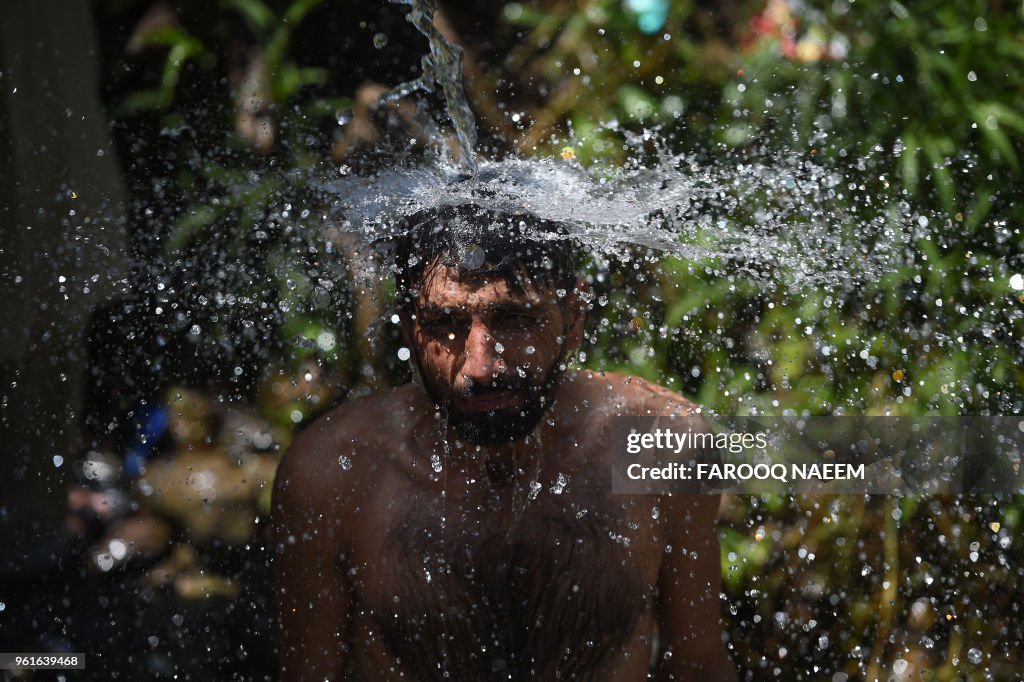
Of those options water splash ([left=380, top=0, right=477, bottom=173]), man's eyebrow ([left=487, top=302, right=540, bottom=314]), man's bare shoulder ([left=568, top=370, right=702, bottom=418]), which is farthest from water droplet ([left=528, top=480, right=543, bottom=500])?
water splash ([left=380, top=0, right=477, bottom=173])

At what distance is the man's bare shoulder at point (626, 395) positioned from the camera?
5.98ft

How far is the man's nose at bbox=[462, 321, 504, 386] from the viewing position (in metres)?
1.55

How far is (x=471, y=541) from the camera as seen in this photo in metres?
1.68

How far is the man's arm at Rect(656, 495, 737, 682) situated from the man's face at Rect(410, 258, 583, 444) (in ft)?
1.17

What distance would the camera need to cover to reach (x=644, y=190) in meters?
2.39

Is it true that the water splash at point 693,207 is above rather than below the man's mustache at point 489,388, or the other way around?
below

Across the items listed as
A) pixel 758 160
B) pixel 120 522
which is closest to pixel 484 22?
pixel 758 160

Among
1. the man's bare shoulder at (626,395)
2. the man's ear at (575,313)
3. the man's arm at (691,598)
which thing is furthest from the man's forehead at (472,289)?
the man's arm at (691,598)

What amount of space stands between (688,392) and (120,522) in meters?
1.76

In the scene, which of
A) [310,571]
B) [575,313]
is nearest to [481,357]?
[575,313]

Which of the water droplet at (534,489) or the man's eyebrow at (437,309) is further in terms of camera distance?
the water droplet at (534,489)

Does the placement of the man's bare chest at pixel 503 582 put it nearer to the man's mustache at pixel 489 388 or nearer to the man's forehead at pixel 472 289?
the man's mustache at pixel 489 388

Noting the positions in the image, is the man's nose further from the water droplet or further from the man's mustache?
the water droplet

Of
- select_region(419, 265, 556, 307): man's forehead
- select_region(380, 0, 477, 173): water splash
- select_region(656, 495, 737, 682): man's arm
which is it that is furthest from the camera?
select_region(380, 0, 477, 173): water splash
